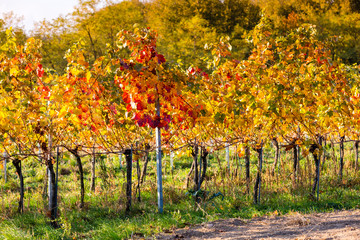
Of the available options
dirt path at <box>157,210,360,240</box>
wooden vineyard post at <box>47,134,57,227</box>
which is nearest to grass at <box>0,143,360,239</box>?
wooden vineyard post at <box>47,134,57,227</box>

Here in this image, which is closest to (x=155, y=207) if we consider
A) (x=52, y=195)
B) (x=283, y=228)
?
(x=52, y=195)

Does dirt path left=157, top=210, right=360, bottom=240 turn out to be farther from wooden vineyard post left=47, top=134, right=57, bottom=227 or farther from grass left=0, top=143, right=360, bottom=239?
wooden vineyard post left=47, top=134, right=57, bottom=227

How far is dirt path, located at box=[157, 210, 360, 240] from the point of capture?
3267 mm

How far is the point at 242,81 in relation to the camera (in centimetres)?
473

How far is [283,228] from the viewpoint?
357cm

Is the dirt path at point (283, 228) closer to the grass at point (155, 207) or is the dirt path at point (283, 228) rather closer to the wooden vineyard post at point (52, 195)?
the grass at point (155, 207)

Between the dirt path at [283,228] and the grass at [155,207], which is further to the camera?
the grass at [155,207]

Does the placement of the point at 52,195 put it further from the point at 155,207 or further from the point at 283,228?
the point at 283,228

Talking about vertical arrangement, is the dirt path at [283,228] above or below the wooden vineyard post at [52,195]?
below

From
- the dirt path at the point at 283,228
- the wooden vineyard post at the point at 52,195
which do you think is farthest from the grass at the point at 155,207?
the dirt path at the point at 283,228

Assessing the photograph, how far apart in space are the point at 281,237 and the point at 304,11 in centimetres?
2826

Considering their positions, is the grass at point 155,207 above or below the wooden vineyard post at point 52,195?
below

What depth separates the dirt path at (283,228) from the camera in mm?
3267

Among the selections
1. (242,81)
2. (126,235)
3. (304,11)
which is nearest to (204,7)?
(304,11)
